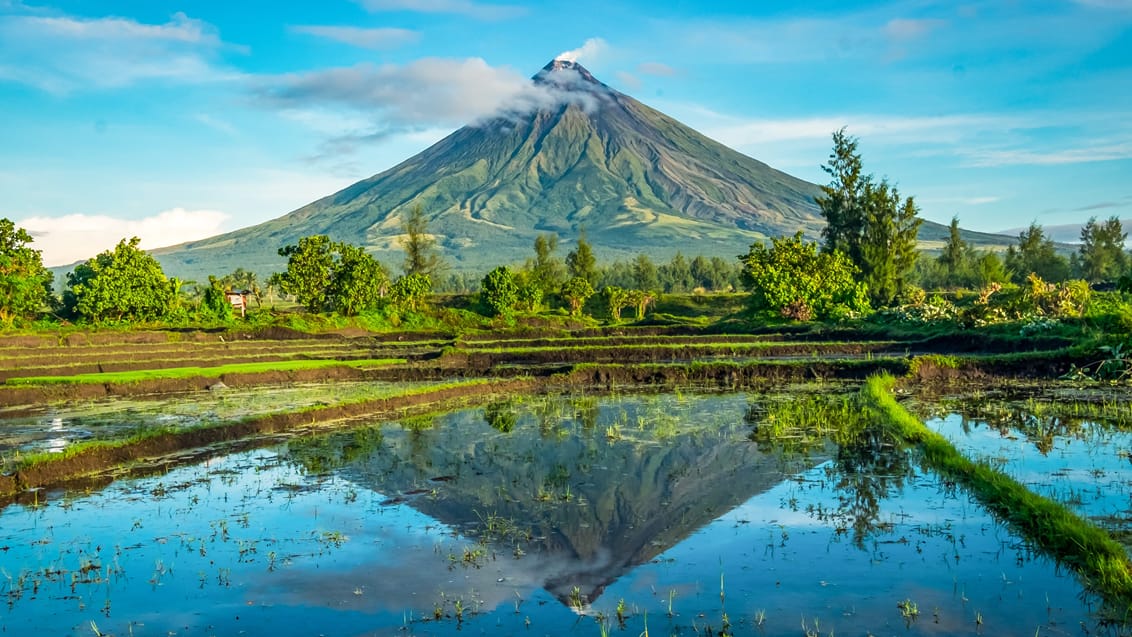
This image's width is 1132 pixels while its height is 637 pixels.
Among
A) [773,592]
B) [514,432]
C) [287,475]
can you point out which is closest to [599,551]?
[773,592]

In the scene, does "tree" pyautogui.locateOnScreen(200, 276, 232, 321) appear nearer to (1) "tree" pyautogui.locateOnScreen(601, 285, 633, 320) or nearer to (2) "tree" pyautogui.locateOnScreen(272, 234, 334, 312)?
(2) "tree" pyautogui.locateOnScreen(272, 234, 334, 312)

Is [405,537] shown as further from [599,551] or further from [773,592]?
[773,592]

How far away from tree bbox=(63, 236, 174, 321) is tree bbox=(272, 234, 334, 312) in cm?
667

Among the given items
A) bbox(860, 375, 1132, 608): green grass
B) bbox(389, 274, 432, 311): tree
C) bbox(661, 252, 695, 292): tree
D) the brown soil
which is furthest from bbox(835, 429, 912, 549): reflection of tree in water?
bbox(661, 252, 695, 292): tree

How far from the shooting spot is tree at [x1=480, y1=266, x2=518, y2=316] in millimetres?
56250

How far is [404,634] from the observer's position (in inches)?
251

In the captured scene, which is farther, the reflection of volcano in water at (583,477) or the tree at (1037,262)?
the tree at (1037,262)

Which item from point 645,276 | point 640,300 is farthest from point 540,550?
point 645,276

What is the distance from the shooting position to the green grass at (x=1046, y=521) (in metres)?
6.68

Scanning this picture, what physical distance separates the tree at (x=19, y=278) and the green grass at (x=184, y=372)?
1921 cm

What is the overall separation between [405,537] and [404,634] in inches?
103

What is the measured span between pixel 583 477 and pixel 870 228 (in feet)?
162

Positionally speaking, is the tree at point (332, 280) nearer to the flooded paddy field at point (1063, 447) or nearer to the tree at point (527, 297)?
the tree at point (527, 297)

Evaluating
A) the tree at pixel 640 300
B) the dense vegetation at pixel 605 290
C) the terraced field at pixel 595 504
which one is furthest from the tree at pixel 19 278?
the tree at pixel 640 300
